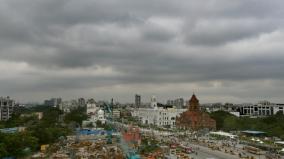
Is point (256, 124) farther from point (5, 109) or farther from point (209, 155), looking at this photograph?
point (5, 109)

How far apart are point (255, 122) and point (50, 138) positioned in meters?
39.6

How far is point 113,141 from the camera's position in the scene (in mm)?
69062

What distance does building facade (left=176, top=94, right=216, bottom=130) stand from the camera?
87812mm

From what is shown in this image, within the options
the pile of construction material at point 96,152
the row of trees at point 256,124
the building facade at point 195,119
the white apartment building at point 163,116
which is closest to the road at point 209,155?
the pile of construction material at point 96,152

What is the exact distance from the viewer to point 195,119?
294ft

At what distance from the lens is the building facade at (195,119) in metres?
87.8

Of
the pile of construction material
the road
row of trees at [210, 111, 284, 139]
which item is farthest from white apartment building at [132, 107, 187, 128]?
the road

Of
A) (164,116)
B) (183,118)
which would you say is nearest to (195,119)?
(183,118)

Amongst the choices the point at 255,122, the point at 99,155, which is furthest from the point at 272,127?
the point at 99,155

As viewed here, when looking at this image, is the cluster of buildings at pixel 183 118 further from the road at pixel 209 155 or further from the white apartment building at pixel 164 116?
the road at pixel 209 155

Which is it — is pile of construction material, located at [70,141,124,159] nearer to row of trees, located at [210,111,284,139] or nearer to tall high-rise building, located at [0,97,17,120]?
row of trees, located at [210,111,284,139]

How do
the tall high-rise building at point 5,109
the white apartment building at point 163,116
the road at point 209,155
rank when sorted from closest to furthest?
the road at point 209,155 < the tall high-rise building at point 5,109 < the white apartment building at point 163,116

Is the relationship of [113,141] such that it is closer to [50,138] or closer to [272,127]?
[50,138]

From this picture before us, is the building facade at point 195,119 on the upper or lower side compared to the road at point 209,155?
upper
